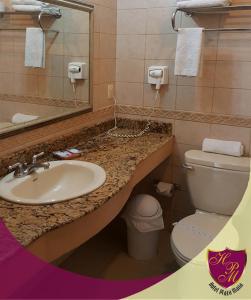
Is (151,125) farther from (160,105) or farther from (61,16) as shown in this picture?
(61,16)

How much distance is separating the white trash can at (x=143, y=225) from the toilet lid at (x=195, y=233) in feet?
0.82

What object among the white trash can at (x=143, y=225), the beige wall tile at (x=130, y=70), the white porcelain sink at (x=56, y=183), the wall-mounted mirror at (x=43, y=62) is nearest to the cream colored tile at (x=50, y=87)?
the wall-mounted mirror at (x=43, y=62)

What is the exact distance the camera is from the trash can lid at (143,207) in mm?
2012

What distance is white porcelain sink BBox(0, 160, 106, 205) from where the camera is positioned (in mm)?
1308

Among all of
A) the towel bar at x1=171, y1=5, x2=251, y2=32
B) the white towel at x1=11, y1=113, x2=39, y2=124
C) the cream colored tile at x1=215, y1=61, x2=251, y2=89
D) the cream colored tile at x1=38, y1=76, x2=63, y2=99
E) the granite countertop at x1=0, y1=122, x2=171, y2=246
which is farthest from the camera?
the cream colored tile at x1=215, y1=61, x2=251, y2=89

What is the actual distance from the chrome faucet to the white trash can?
707 mm

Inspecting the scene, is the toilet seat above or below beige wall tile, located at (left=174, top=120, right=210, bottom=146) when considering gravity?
below

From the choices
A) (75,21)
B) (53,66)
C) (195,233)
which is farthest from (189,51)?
(195,233)

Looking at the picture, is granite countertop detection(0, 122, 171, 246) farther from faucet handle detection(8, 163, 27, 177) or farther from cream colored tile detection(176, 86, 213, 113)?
cream colored tile detection(176, 86, 213, 113)

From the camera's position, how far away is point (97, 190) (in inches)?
53.1

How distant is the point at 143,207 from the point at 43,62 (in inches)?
38.2

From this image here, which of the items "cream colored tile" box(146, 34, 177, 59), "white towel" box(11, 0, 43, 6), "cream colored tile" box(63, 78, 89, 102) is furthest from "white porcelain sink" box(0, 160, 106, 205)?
"cream colored tile" box(146, 34, 177, 59)

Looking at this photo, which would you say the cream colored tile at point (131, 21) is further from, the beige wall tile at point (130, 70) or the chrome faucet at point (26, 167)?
the chrome faucet at point (26, 167)

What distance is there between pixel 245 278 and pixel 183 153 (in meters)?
0.98
